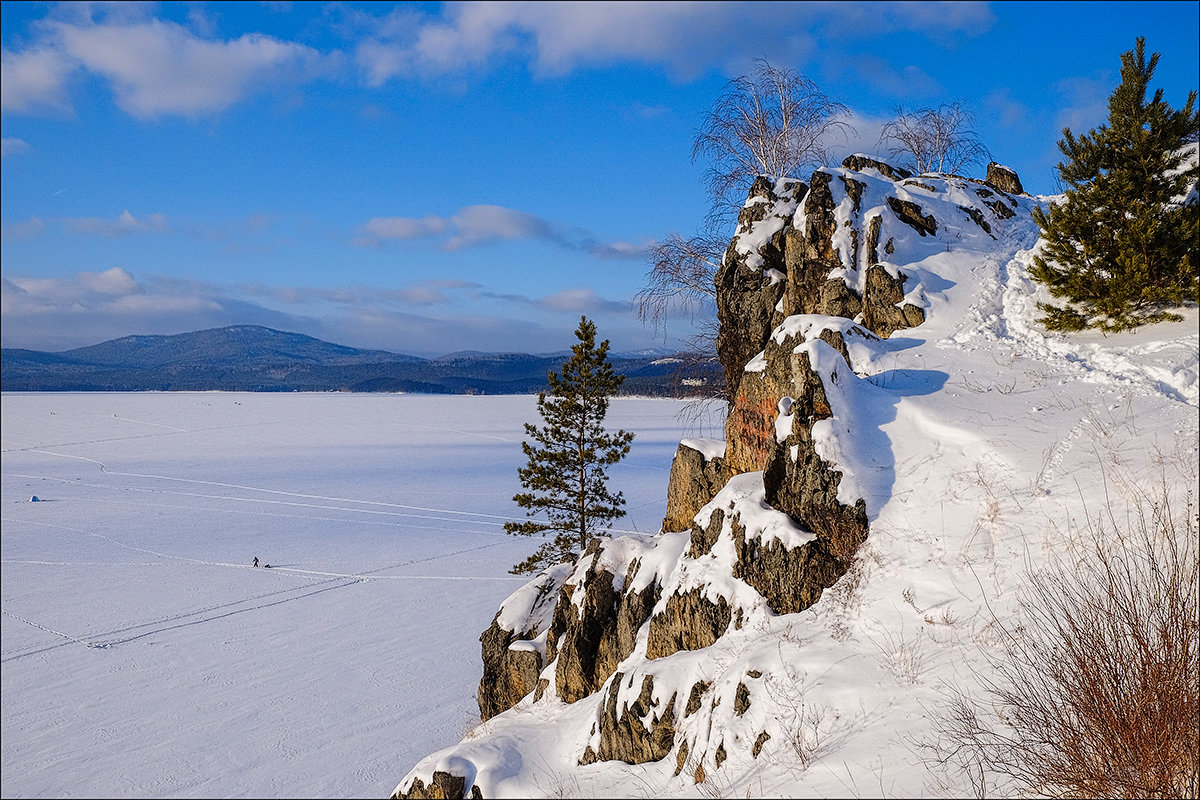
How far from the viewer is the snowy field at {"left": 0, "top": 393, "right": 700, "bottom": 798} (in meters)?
21.6

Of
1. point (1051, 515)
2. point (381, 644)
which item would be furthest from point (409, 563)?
point (1051, 515)

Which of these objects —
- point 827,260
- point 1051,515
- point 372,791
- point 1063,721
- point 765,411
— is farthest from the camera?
point 372,791

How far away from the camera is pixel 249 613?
32.9 meters

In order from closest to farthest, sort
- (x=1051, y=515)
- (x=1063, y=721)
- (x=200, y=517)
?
(x=1063, y=721) → (x=1051, y=515) → (x=200, y=517)

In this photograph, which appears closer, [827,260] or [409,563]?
[827,260]

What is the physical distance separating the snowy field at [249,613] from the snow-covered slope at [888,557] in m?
13.9

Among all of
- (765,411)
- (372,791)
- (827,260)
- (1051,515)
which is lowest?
(372,791)

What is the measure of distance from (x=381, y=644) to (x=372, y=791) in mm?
10284

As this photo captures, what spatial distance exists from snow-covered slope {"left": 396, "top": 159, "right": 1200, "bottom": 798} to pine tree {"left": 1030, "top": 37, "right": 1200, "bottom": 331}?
2.05ft

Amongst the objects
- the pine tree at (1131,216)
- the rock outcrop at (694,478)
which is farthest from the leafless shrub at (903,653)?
the pine tree at (1131,216)

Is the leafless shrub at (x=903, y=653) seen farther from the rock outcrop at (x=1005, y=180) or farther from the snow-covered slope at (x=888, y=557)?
the rock outcrop at (x=1005, y=180)

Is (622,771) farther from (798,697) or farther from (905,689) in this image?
(905,689)

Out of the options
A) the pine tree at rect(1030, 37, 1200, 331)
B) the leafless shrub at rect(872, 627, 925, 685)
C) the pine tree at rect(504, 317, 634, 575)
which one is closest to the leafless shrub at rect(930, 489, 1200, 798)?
the leafless shrub at rect(872, 627, 925, 685)

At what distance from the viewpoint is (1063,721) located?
489 centimetres
